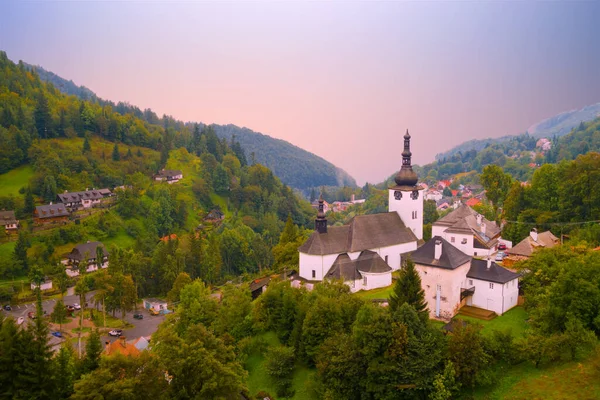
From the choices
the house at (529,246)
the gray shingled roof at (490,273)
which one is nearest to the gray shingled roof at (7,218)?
the gray shingled roof at (490,273)

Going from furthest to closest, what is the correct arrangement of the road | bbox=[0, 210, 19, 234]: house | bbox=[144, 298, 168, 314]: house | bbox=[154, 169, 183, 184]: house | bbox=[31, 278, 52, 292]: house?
bbox=[154, 169, 183, 184]: house < bbox=[0, 210, 19, 234]: house < bbox=[31, 278, 52, 292]: house < bbox=[144, 298, 168, 314]: house < the road

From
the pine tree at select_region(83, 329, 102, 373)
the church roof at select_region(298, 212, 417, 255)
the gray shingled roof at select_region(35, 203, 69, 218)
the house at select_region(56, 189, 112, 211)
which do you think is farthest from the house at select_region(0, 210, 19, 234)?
the pine tree at select_region(83, 329, 102, 373)

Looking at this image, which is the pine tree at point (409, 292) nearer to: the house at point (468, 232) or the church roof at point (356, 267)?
the church roof at point (356, 267)

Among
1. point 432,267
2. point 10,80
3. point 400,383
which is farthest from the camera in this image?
point 10,80

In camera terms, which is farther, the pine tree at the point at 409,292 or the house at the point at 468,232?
the house at the point at 468,232

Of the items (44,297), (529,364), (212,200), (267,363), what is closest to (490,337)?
(529,364)

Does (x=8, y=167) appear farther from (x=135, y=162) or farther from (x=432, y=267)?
(x=432, y=267)

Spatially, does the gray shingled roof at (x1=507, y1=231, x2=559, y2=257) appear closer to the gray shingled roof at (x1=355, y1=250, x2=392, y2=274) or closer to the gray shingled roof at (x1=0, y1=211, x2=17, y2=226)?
the gray shingled roof at (x1=355, y1=250, x2=392, y2=274)
